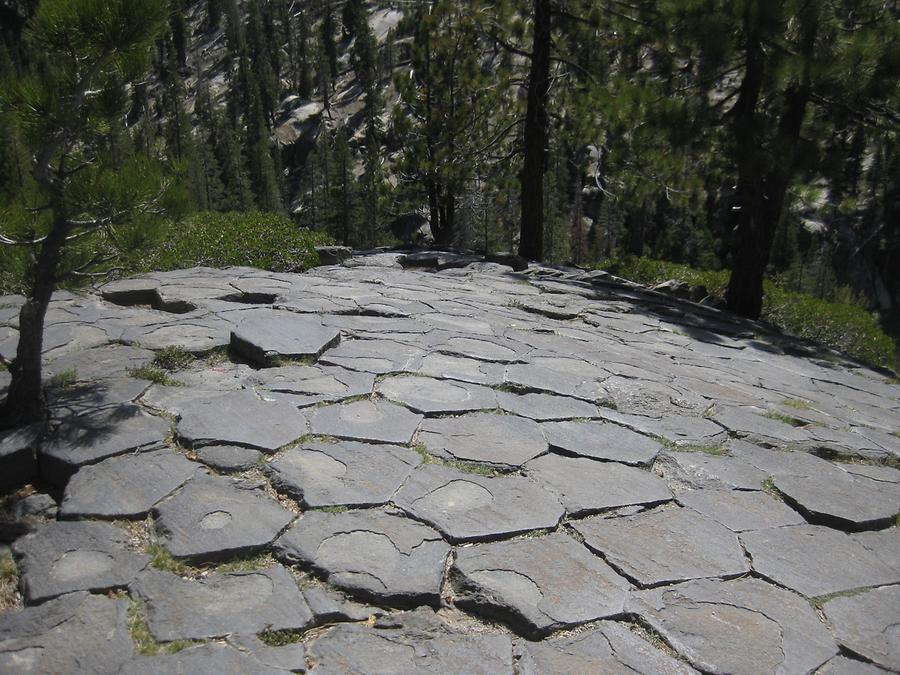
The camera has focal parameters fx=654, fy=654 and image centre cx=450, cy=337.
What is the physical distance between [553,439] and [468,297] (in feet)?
10.4

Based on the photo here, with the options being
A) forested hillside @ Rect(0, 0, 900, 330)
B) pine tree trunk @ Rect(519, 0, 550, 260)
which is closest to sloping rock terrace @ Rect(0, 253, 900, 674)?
forested hillside @ Rect(0, 0, 900, 330)

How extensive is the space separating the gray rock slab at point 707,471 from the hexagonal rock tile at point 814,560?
32 cm

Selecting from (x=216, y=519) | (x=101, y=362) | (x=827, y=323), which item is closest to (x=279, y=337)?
(x=101, y=362)

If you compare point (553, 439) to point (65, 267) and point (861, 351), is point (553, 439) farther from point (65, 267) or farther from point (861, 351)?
point (861, 351)

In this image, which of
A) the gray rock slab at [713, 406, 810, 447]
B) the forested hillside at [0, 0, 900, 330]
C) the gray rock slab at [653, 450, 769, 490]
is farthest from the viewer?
the forested hillside at [0, 0, 900, 330]

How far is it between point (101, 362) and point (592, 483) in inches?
98.5

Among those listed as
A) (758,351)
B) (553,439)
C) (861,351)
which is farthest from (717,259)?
(553,439)

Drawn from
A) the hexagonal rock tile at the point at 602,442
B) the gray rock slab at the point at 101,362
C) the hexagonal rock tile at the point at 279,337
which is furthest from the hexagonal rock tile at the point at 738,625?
the gray rock slab at the point at 101,362

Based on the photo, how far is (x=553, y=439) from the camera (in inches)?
116

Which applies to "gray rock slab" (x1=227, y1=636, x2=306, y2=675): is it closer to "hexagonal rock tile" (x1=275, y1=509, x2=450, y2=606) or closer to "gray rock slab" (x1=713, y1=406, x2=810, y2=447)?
"hexagonal rock tile" (x1=275, y1=509, x2=450, y2=606)

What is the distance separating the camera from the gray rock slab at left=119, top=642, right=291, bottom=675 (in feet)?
4.97

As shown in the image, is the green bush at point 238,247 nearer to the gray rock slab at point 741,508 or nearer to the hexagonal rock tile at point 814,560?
the gray rock slab at point 741,508

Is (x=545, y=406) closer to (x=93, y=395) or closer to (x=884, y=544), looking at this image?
(x=884, y=544)

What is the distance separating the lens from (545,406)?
10.9 ft
